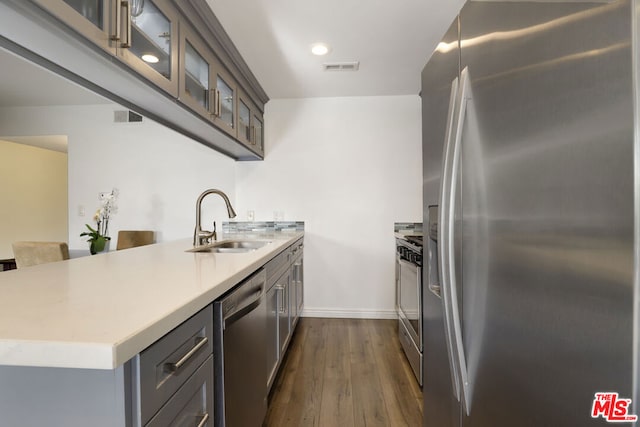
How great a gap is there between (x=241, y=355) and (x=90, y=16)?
1.33 m

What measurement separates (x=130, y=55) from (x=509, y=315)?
158 cm

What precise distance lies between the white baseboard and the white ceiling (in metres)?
2.40

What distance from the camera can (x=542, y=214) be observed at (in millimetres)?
618

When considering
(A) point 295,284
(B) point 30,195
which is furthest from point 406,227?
(B) point 30,195

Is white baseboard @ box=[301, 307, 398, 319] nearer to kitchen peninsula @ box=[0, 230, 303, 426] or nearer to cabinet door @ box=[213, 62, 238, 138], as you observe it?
cabinet door @ box=[213, 62, 238, 138]

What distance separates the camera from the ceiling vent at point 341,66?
2630 mm

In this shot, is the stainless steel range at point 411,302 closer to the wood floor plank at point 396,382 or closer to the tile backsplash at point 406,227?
the wood floor plank at point 396,382

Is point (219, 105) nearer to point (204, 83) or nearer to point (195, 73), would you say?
point (204, 83)

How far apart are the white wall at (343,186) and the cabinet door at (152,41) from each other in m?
1.95

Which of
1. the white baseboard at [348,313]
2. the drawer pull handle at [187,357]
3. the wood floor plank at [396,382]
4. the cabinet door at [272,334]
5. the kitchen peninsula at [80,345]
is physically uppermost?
the kitchen peninsula at [80,345]

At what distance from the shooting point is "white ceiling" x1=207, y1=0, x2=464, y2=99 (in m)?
1.89

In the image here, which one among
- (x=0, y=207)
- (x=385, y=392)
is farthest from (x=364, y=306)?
(x=0, y=207)

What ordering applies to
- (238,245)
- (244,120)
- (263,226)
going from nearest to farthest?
(238,245) < (244,120) < (263,226)

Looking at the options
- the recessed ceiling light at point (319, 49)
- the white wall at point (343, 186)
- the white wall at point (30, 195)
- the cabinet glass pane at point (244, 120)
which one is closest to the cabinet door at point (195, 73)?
the cabinet glass pane at point (244, 120)
